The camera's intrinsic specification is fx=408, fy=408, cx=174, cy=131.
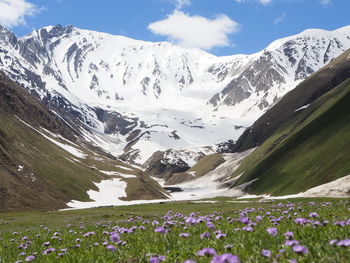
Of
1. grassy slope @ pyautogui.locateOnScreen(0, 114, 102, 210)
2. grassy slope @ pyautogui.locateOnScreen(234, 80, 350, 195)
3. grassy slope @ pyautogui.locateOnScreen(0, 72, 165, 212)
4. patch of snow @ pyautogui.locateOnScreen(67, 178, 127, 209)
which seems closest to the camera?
grassy slope @ pyautogui.locateOnScreen(234, 80, 350, 195)

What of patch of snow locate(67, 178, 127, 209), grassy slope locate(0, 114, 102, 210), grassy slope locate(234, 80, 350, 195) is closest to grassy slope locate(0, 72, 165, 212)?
grassy slope locate(0, 114, 102, 210)

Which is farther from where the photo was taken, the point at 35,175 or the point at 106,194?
the point at 106,194

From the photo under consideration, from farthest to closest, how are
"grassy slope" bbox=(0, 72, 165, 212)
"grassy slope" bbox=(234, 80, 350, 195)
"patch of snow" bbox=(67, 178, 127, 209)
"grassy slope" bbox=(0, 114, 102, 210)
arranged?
"patch of snow" bbox=(67, 178, 127, 209) < "grassy slope" bbox=(0, 114, 102, 210) < "grassy slope" bbox=(0, 72, 165, 212) < "grassy slope" bbox=(234, 80, 350, 195)

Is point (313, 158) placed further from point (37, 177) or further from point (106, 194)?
point (37, 177)

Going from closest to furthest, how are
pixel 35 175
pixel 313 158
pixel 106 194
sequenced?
pixel 313 158 → pixel 35 175 → pixel 106 194

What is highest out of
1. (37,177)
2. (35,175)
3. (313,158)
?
(35,175)

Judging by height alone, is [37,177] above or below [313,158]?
above

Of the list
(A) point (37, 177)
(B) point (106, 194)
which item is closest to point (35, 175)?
(A) point (37, 177)

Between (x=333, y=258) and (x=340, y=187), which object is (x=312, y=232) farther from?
(x=340, y=187)

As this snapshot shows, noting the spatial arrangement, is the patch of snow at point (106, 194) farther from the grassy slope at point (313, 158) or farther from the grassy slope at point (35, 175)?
the grassy slope at point (313, 158)

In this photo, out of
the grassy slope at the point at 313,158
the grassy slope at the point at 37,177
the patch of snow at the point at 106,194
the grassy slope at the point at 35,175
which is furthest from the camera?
the patch of snow at the point at 106,194

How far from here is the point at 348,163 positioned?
100688 mm

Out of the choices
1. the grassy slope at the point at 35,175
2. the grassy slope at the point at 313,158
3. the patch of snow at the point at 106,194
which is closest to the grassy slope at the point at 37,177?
the grassy slope at the point at 35,175

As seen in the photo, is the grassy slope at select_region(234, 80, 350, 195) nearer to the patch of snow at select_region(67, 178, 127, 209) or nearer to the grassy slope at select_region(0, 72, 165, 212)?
the patch of snow at select_region(67, 178, 127, 209)
